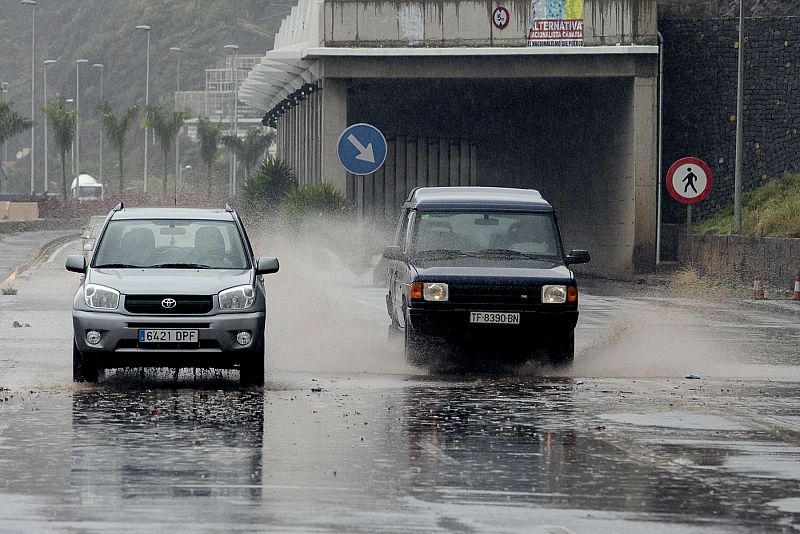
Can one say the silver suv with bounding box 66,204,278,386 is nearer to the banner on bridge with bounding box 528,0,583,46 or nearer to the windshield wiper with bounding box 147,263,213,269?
the windshield wiper with bounding box 147,263,213,269

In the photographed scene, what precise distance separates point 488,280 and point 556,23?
90.6ft

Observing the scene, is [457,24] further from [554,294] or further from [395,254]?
[554,294]

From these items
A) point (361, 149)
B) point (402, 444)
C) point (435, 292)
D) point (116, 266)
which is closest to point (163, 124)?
point (361, 149)

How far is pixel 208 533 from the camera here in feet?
26.5

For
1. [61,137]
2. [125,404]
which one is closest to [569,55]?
[125,404]

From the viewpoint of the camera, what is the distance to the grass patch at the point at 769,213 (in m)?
36.9

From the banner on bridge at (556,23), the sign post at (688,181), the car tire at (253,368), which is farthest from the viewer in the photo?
the banner on bridge at (556,23)

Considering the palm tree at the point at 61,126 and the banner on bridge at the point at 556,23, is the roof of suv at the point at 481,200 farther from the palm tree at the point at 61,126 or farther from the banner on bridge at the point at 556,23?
the palm tree at the point at 61,126

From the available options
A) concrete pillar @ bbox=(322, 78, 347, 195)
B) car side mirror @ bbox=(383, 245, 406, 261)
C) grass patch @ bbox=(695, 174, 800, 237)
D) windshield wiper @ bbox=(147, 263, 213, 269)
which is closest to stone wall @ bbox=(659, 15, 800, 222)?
grass patch @ bbox=(695, 174, 800, 237)

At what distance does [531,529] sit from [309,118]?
45.7 metres

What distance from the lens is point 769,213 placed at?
125ft

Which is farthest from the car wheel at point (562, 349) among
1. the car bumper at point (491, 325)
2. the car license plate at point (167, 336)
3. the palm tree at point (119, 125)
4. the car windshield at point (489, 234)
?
the palm tree at point (119, 125)

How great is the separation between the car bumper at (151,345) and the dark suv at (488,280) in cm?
245

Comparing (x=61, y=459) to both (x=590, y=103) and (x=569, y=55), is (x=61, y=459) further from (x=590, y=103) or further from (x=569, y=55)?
(x=590, y=103)
